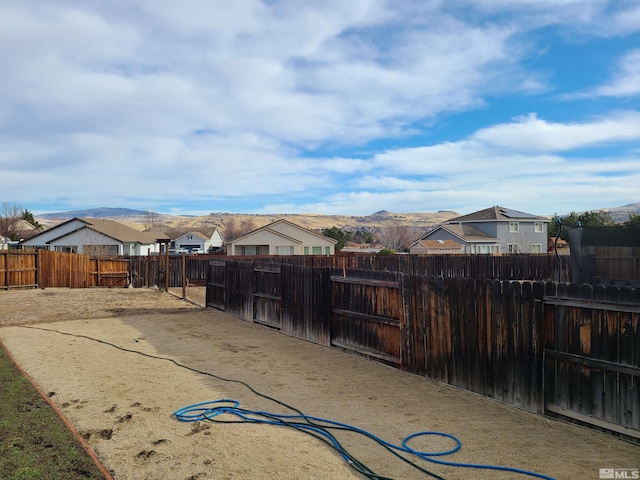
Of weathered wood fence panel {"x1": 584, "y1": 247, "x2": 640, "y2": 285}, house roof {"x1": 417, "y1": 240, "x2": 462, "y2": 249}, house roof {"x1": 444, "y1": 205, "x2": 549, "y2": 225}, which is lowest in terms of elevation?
weathered wood fence panel {"x1": 584, "y1": 247, "x2": 640, "y2": 285}

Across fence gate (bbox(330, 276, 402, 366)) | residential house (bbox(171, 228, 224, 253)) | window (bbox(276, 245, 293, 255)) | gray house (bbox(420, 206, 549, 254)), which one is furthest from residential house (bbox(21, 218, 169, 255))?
fence gate (bbox(330, 276, 402, 366))

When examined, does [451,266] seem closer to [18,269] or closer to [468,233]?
[18,269]

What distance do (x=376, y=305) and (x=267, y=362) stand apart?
223 cm

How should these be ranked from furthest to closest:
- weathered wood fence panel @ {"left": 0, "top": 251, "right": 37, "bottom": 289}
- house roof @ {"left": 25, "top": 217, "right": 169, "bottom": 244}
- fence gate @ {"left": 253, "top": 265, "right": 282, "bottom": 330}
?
house roof @ {"left": 25, "top": 217, "right": 169, "bottom": 244} → weathered wood fence panel @ {"left": 0, "top": 251, "right": 37, "bottom": 289} → fence gate @ {"left": 253, "top": 265, "right": 282, "bottom": 330}

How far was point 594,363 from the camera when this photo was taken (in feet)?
16.6

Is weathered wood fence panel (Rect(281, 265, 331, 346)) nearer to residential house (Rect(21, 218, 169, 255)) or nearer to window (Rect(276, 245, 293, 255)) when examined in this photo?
window (Rect(276, 245, 293, 255))

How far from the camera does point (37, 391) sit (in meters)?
6.64

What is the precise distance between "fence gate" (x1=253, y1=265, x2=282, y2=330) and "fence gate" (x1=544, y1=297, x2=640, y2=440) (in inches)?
289

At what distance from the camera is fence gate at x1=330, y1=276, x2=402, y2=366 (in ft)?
26.7

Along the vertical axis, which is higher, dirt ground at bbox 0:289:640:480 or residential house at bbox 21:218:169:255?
residential house at bbox 21:218:169:255

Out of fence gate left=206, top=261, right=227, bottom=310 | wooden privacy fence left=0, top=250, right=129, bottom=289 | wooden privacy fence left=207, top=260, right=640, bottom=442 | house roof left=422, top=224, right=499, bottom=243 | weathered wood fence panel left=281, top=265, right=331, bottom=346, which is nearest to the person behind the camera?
wooden privacy fence left=207, top=260, right=640, bottom=442

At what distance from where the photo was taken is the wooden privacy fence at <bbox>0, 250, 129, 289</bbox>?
22.8 m

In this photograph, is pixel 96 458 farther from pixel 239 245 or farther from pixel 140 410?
pixel 239 245

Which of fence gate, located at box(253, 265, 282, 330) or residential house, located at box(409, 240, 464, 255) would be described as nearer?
fence gate, located at box(253, 265, 282, 330)
